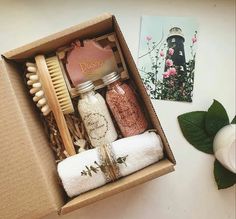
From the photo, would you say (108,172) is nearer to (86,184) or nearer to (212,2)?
(86,184)

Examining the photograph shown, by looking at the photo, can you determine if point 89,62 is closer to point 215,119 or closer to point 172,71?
point 172,71

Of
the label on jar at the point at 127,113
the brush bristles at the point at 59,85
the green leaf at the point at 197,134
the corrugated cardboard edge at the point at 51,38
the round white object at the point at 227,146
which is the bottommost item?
the round white object at the point at 227,146

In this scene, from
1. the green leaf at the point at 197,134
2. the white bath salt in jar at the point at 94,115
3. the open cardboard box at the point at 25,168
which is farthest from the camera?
the green leaf at the point at 197,134

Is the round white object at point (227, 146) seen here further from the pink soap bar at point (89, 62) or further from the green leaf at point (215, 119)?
the pink soap bar at point (89, 62)

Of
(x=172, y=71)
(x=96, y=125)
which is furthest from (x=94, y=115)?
(x=172, y=71)

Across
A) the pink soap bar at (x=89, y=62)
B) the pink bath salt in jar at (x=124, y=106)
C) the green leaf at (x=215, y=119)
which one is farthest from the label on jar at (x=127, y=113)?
the green leaf at (x=215, y=119)

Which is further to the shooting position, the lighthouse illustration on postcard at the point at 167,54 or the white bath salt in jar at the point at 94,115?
the lighthouse illustration on postcard at the point at 167,54

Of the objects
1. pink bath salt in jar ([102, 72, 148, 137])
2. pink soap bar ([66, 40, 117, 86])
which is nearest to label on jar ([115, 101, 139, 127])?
pink bath salt in jar ([102, 72, 148, 137])
